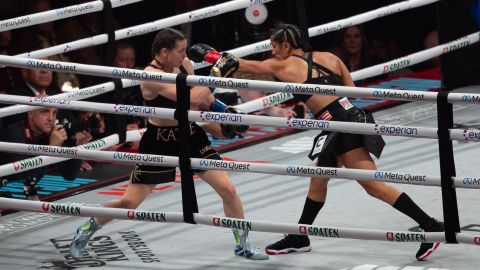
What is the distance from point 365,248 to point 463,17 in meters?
4.18

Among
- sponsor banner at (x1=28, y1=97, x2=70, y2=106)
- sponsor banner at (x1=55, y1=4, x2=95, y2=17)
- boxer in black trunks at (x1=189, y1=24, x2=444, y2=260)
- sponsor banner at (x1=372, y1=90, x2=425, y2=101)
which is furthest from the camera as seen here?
sponsor banner at (x1=55, y1=4, x2=95, y2=17)

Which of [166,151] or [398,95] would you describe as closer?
[398,95]

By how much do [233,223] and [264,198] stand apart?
7.36 ft

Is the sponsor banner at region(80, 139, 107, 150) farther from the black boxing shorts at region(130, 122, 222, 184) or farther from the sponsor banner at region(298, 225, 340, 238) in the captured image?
the sponsor banner at region(298, 225, 340, 238)

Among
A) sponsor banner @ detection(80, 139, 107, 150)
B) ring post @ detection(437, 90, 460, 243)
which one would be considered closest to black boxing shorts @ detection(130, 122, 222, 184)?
sponsor banner @ detection(80, 139, 107, 150)

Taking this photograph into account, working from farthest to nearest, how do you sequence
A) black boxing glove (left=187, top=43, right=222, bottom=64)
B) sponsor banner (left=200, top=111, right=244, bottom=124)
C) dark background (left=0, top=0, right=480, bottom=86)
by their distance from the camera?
dark background (left=0, top=0, right=480, bottom=86) → black boxing glove (left=187, top=43, right=222, bottom=64) → sponsor banner (left=200, top=111, right=244, bottom=124)

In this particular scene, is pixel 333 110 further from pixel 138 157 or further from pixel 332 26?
pixel 332 26

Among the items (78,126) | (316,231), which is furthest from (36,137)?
(316,231)

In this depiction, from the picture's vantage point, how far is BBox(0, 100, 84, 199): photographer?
334 inches

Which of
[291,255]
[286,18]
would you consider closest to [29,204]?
[291,255]

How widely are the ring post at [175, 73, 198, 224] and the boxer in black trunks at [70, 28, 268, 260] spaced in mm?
674

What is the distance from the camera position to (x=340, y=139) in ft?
23.4

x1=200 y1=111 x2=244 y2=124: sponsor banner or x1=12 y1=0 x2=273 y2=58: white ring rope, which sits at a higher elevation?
x1=12 y1=0 x2=273 y2=58: white ring rope

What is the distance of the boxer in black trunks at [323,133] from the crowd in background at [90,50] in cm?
173
